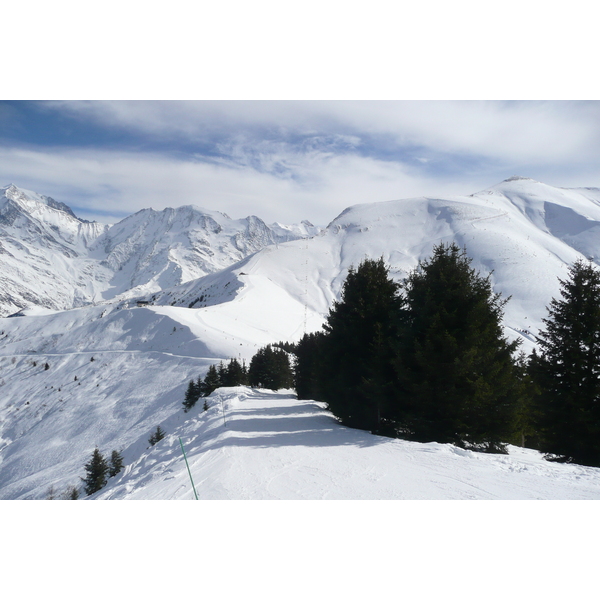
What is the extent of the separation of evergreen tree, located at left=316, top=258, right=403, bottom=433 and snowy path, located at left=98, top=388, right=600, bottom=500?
2.15m

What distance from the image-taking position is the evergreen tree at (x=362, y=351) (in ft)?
47.8

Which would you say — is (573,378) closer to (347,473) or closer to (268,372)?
(347,473)

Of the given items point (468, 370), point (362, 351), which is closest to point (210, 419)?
point (362, 351)

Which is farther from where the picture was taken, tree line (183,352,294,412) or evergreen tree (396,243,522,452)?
tree line (183,352,294,412)

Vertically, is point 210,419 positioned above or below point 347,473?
below

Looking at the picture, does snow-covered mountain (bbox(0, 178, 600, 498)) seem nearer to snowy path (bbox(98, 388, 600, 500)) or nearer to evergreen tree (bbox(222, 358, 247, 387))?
snowy path (bbox(98, 388, 600, 500))

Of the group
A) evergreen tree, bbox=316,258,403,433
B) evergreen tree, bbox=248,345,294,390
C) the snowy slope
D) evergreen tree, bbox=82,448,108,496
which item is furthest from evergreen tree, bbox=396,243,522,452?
the snowy slope

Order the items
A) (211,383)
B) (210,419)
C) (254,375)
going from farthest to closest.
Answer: (254,375), (211,383), (210,419)

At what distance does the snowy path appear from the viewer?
693 centimetres

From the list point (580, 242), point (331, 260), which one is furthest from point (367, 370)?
point (580, 242)

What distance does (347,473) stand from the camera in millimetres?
8086

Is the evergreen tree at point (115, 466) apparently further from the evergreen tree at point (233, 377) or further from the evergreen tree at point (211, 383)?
the evergreen tree at point (233, 377)

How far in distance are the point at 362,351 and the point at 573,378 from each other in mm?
7238

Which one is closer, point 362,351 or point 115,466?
point 362,351
